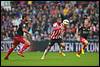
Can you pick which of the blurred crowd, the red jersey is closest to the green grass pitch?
the red jersey

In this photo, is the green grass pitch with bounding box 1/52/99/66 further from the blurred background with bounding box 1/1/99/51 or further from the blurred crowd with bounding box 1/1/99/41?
the blurred crowd with bounding box 1/1/99/41

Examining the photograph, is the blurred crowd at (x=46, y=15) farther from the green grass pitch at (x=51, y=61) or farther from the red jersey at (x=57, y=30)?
the green grass pitch at (x=51, y=61)

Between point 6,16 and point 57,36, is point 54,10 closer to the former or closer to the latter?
point 6,16

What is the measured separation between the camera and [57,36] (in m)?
25.2

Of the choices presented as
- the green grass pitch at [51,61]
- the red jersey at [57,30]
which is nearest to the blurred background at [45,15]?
the red jersey at [57,30]

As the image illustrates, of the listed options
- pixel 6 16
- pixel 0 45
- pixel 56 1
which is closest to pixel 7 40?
pixel 0 45

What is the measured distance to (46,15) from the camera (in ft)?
116

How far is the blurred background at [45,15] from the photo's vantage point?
33.1m

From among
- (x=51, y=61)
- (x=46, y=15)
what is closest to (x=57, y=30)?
(x=51, y=61)

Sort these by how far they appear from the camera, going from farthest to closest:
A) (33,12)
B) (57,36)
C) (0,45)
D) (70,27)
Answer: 1. (33,12)
2. (70,27)
3. (0,45)
4. (57,36)

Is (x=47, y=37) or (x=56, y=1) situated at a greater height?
(x=56, y=1)

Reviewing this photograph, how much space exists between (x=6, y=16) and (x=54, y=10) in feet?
11.7

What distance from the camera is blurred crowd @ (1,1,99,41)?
33.3m

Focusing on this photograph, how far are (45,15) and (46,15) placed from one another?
73 millimetres
